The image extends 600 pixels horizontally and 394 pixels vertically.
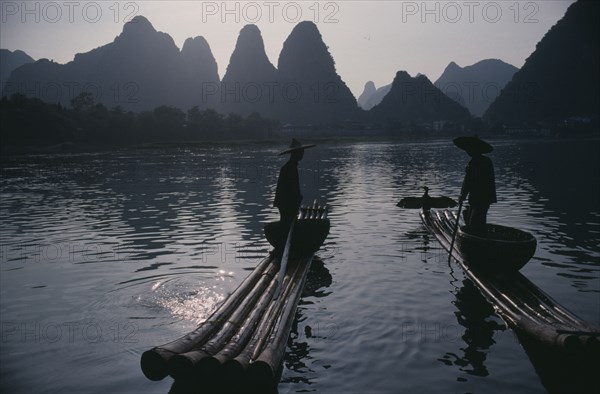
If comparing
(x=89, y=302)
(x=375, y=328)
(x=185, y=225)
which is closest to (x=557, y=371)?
(x=375, y=328)

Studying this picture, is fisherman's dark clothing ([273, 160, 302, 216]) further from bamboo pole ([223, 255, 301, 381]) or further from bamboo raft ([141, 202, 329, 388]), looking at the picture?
bamboo pole ([223, 255, 301, 381])

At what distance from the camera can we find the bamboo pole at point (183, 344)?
4.84 meters

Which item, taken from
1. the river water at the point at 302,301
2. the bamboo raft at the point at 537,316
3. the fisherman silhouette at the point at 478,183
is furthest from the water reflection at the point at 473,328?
the fisherman silhouette at the point at 478,183

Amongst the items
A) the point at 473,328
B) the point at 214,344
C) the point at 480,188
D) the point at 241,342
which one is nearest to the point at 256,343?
the point at 241,342

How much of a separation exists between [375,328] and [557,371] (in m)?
2.88

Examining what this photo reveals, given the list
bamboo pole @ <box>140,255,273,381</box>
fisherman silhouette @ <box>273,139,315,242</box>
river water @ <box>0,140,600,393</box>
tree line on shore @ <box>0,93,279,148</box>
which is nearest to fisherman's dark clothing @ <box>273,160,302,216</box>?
fisherman silhouette @ <box>273,139,315,242</box>

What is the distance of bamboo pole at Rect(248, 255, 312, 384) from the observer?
4883mm

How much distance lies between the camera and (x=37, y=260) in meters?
12.9

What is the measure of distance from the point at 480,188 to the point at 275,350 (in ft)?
22.0

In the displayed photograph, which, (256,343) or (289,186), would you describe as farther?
(289,186)

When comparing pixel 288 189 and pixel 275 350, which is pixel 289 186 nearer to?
pixel 288 189

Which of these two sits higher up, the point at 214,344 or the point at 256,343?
the point at 214,344

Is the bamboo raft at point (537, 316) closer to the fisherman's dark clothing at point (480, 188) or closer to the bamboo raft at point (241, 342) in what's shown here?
the fisherman's dark clothing at point (480, 188)

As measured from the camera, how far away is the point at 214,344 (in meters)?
5.40
